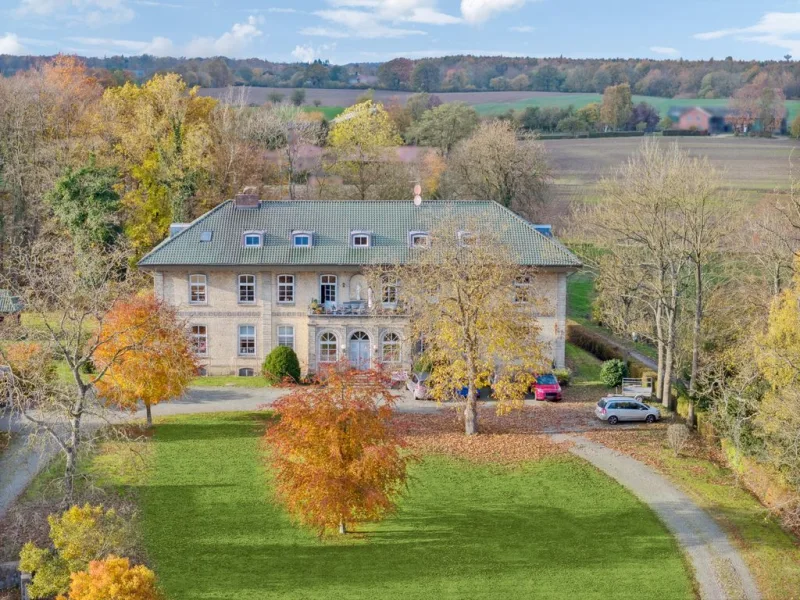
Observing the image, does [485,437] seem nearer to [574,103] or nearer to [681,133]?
[681,133]

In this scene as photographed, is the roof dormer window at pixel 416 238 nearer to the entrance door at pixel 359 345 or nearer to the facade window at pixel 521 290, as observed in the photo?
the entrance door at pixel 359 345

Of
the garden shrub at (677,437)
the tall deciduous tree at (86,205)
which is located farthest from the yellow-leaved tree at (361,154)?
the garden shrub at (677,437)

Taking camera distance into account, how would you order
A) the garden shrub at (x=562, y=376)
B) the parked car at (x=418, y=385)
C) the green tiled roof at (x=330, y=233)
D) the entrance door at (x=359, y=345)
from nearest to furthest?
the parked car at (x=418, y=385), the garden shrub at (x=562, y=376), the green tiled roof at (x=330, y=233), the entrance door at (x=359, y=345)

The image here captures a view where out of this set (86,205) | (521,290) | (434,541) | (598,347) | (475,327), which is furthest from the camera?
(86,205)

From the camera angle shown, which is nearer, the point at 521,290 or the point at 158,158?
the point at 521,290

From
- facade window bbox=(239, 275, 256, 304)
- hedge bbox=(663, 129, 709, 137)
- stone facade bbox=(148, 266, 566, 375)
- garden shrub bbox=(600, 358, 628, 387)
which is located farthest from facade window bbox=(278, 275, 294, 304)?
hedge bbox=(663, 129, 709, 137)

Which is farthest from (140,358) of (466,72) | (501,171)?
(466,72)

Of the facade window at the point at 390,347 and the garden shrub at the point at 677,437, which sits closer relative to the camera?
the garden shrub at the point at 677,437
